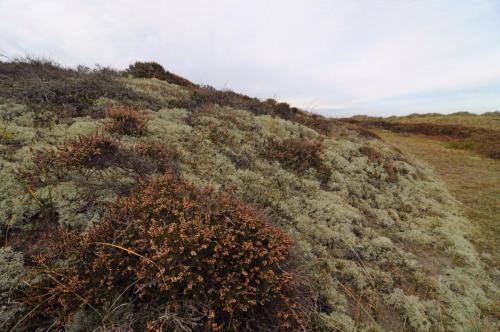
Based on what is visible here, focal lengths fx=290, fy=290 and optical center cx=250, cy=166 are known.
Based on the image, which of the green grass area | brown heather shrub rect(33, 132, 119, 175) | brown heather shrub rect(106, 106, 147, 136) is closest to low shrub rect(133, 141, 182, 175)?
brown heather shrub rect(33, 132, 119, 175)

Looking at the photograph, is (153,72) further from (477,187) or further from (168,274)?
(477,187)

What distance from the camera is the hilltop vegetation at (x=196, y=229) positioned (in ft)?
10.8

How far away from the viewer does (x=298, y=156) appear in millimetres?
9375

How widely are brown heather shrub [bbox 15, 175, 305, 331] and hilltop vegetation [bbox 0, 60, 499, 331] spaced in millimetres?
20

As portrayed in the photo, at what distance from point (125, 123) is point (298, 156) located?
5.20 m

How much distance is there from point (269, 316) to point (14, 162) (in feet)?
15.9

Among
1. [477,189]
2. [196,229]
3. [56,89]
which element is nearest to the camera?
[196,229]

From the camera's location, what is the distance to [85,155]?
5004 mm

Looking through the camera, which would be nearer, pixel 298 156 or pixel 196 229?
pixel 196 229

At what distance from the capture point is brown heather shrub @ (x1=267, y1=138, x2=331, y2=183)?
357 inches

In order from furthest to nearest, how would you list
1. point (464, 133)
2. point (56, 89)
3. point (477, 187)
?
1. point (464, 133)
2. point (477, 187)
3. point (56, 89)

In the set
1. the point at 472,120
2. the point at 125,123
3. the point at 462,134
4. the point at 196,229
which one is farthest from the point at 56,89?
the point at 472,120

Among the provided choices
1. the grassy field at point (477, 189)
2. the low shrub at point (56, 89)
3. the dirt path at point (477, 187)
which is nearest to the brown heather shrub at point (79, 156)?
the low shrub at point (56, 89)

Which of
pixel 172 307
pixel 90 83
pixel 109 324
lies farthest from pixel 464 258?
pixel 90 83
